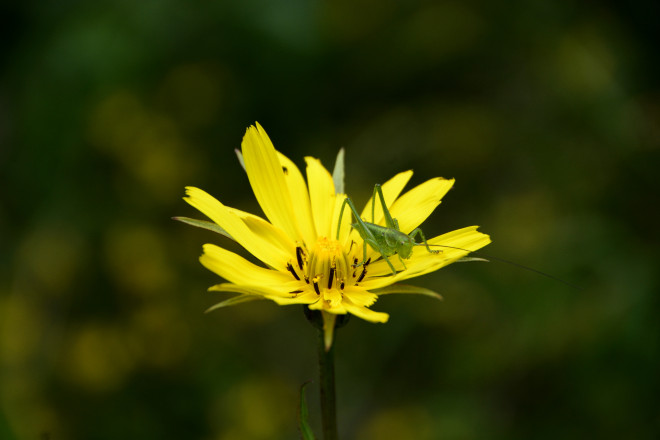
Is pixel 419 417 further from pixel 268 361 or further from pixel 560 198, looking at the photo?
pixel 560 198

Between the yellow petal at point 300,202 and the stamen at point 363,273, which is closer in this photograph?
the stamen at point 363,273

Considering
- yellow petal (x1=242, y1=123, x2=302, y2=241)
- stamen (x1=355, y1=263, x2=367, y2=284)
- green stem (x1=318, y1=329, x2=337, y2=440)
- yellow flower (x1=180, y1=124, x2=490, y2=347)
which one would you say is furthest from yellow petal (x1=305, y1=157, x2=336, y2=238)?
green stem (x1=318, y1=329, x2=337, y2=440)

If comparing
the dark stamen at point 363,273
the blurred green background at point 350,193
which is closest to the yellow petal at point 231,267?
the dark stamen at point 363,273

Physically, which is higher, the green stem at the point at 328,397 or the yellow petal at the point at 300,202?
the yellow petal at the point at 300,202

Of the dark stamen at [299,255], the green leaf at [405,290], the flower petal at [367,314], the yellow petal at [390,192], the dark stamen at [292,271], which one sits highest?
the yellow petal at [390,192]

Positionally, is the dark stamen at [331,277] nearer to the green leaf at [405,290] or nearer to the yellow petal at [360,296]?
the yellow petal at [360,296]

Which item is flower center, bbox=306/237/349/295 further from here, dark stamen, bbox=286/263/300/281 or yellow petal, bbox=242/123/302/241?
yellow petal, bbox=242/123/302/241
